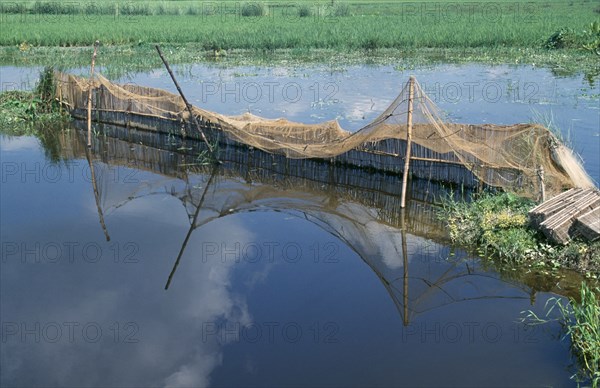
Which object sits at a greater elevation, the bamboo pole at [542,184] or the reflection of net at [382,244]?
the bamboo pole at [542,184]

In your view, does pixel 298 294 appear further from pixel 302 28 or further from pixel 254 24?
pixel 254 24

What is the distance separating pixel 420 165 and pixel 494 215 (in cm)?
198

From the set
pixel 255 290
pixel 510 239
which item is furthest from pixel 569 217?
pixel 255 290

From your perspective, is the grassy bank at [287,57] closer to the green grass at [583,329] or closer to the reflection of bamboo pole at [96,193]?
the reflection of bamboo pole at [96,193]

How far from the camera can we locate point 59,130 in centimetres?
1460

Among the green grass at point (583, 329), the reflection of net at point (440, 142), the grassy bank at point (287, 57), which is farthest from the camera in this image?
the grassy bank at point (287, 57)

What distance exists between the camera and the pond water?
19.7 feet

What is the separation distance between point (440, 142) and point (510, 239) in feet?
7.20

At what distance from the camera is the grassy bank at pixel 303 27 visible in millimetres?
24766

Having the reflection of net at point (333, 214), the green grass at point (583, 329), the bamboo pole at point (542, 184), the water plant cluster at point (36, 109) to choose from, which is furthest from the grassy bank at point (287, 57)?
the green grass at point (583, 329)

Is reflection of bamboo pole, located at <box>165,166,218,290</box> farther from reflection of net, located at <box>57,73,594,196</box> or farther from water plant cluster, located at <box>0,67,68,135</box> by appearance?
water plant cluster, located at <box>0,67,68,135</box>

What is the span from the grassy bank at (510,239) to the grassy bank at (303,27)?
16.9 meters

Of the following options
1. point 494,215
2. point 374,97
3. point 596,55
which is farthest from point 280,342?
point 596,55

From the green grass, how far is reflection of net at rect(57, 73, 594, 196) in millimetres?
2278
